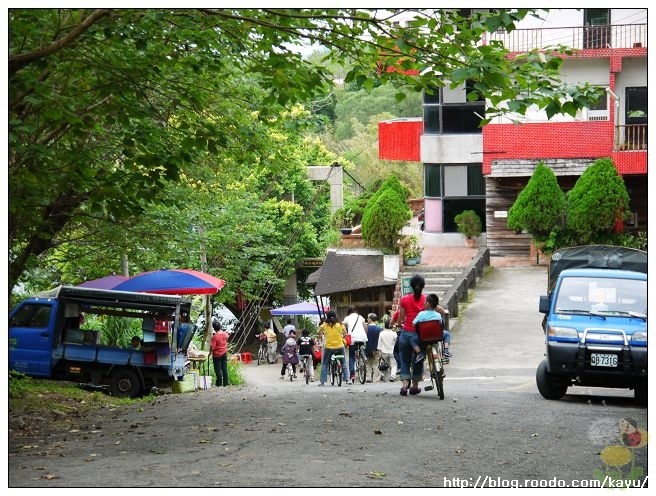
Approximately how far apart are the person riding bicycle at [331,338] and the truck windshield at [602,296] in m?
5.42

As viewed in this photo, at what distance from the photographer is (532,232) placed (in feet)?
114

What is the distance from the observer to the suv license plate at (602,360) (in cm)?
1584

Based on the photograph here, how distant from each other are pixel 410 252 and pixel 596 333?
1910cm

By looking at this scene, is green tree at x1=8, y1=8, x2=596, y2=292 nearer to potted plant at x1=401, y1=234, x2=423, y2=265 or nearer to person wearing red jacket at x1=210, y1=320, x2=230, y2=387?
person wearing red jacket at x1=210, y1=320, x2=230, y2=387

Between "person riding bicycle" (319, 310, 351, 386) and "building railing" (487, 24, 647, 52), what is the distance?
51.0 ft

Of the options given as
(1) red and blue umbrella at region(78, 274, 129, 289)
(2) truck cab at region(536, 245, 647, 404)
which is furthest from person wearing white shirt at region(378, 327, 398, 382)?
(2) truck cab at region(536, 245, 647, 404)

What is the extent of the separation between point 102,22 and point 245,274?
34.2 m

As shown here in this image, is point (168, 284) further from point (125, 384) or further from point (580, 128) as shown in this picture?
point (580, 128)

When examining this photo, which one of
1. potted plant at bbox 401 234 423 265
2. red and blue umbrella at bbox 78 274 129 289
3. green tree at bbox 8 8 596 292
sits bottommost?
red and blue umbrella at bbox 78 274 129 289

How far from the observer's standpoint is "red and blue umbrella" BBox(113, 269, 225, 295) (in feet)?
78.1

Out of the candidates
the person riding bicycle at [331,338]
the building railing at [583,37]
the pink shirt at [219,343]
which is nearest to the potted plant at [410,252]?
the building railing at [583,37]

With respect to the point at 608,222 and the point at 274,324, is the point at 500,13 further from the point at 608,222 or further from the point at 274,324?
the point at 274,324
